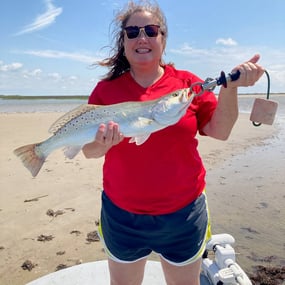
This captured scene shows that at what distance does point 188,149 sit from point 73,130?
0.97m

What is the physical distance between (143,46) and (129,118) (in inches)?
24.3

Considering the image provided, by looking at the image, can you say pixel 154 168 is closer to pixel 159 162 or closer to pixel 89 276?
pixel 159 162

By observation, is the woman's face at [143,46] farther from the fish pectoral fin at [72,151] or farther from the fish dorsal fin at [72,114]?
the fish pectoral fin at [72,151]


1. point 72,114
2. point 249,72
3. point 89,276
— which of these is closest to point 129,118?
point 72,114

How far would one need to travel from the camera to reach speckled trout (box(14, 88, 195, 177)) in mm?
2707

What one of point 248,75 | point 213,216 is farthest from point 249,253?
point 248,75

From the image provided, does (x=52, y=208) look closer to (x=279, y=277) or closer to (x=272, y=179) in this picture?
(x=279, y=277)

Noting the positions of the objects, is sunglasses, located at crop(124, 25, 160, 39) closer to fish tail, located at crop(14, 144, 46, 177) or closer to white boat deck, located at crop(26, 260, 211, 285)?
fish tail, located at crop(14, 144, 46, 177)

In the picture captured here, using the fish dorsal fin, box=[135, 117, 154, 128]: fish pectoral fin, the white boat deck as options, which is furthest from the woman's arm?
the white boat deck

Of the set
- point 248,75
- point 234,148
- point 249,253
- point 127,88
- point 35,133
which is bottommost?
point 35,133

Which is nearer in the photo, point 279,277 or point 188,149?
point 188,149

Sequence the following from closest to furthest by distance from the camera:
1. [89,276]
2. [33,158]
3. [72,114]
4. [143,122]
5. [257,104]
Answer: [143,122] → [257,104] → [72,114] → [33,158] → [89,276]

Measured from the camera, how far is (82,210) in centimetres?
711

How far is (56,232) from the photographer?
619cm
